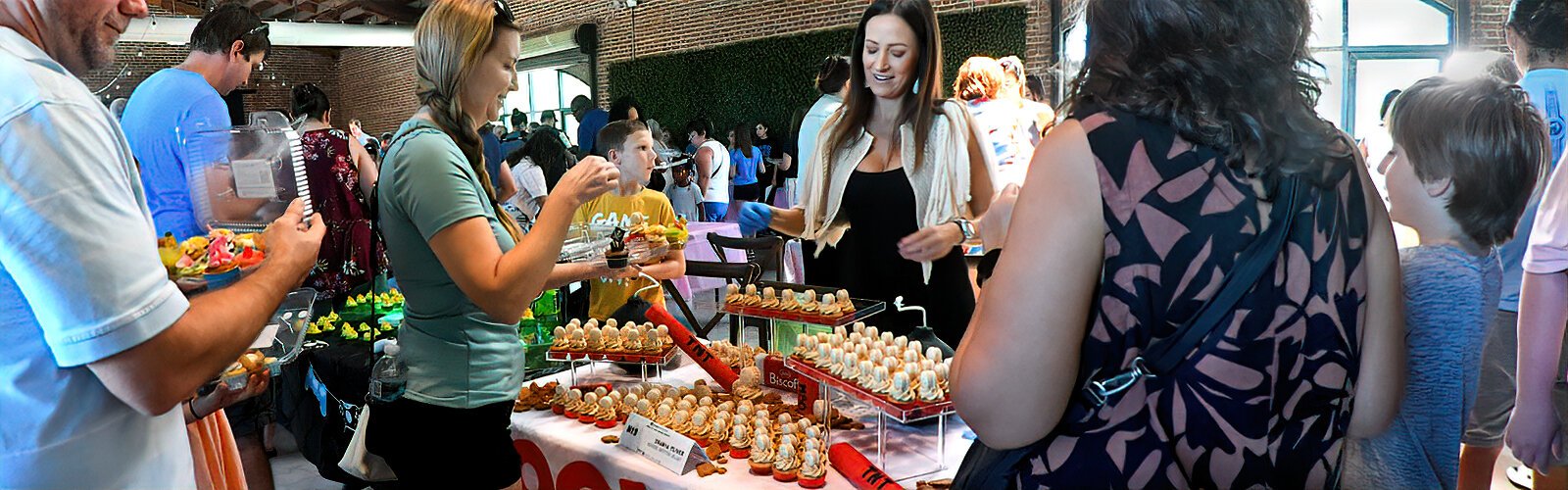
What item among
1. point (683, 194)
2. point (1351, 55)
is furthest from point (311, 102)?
point (1351, 55)

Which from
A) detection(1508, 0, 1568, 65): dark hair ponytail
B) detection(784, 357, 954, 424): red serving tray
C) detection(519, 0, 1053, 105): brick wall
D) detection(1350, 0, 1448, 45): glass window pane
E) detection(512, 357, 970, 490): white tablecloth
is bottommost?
detection(512, 357, 970, 490): white tablecloth

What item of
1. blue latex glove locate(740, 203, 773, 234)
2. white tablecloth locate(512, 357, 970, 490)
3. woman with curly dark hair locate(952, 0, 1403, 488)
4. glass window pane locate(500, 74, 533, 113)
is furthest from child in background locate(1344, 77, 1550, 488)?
glass window pane locate(500, 74, 533, 113)

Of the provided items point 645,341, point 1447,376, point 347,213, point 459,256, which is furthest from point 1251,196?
point 347,213

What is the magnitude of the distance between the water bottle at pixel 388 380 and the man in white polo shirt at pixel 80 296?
1.84 feet

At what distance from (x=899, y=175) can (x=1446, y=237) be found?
3.96 feet

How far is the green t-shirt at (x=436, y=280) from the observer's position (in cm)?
151

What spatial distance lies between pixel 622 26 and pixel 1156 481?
43.2 ft

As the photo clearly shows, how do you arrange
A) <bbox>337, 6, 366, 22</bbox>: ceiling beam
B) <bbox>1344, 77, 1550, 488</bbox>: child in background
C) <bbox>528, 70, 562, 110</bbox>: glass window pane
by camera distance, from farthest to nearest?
1. <bbox>337, 6, 366, 22</bbox>: ceiling beam
2. <bbox>528, 70, 562, 110</bbox>: glass window pane
3. <bbox>1344, 77, 1550, 488</bbox>: child in background

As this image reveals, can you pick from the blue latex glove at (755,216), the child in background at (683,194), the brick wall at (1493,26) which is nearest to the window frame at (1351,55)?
the brick wall at (1493,26)

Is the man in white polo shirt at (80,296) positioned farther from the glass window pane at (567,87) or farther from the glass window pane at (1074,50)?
the glass window pane at (567,87)

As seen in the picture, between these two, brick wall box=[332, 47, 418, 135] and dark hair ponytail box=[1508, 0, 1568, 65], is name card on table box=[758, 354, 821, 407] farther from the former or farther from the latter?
brick wall box=[332, 47, 418, 135]

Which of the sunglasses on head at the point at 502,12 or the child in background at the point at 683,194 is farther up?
the sunglasses on head at the point at 502,12

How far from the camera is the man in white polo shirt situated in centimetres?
90

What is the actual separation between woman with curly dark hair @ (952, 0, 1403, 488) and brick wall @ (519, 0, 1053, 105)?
742cm
